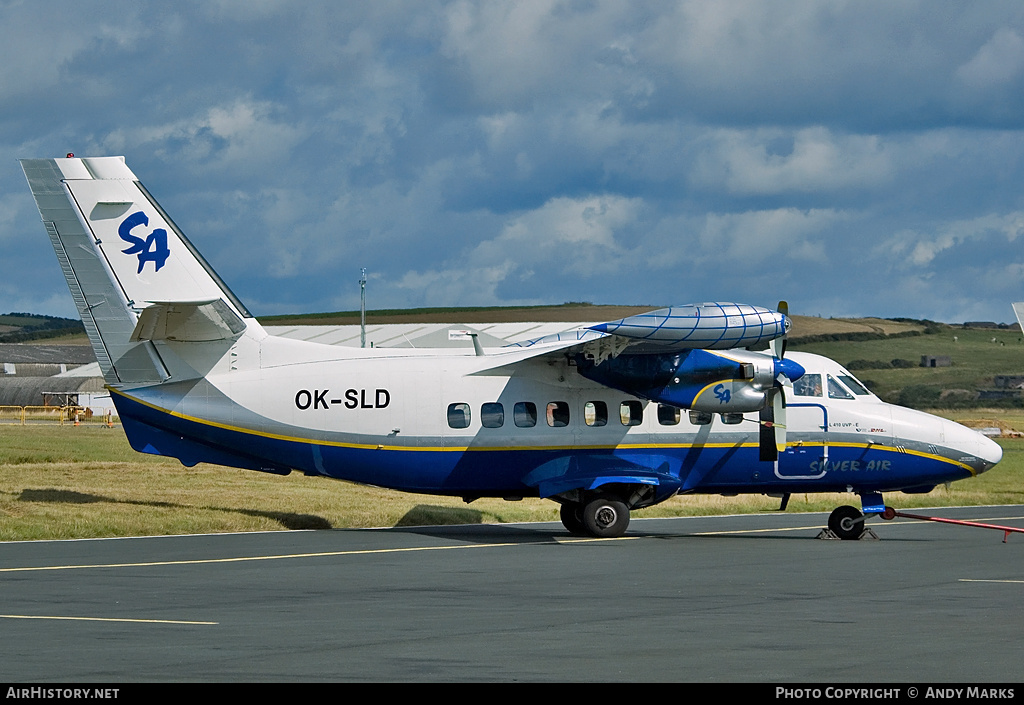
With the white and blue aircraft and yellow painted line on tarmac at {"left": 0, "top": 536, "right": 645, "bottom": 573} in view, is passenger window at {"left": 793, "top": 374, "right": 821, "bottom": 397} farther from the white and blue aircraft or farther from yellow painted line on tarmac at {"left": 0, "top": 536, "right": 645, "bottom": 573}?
yellow painted line on tarmac at {"left": 0, "top": 536, "right": 645, "bottom": 573}

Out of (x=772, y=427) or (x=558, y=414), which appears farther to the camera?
(x=558, y=414)

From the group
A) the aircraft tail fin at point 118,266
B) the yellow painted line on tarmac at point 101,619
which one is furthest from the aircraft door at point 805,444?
the yellow painted line on tarmac at point 101,619

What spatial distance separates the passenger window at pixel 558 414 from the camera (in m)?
26.4

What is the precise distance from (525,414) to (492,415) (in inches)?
26.8

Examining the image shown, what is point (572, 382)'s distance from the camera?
1044 inches

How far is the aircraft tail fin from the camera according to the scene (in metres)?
26.1

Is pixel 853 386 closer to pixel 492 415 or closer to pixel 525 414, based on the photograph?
pixel 525 414

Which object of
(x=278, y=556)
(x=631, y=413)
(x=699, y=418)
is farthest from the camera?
(x=699, y=418)

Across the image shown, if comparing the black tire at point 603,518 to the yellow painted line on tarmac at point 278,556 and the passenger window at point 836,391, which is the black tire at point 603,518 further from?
the passenger window at point 836,391

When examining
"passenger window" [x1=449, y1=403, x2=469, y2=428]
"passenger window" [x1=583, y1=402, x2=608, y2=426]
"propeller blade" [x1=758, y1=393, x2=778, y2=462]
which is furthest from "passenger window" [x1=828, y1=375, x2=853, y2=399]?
"passenger window" [x1=449, y1=403, x2=469, y2=428]

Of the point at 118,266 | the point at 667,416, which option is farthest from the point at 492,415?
the point at 118,266

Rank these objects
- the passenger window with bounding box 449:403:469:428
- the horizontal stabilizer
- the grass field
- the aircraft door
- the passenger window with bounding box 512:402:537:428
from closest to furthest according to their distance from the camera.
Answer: the horizontal stabilizer → the passenger window with bounding box 449:403:469:428 → the passenger window with bounding box 512:402:537:428 → the aircraft door → the grass field

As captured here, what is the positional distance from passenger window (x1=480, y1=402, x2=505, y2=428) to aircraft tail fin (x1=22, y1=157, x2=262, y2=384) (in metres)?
5.07

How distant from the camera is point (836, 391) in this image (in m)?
27.4
